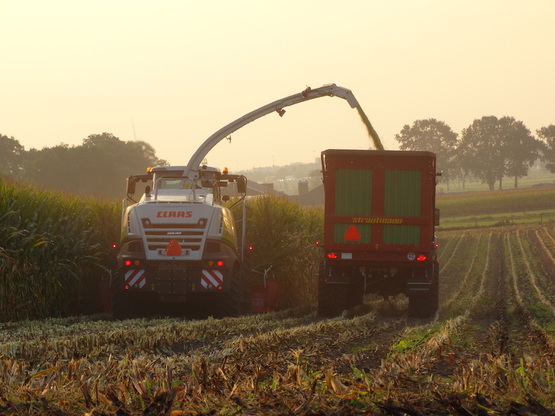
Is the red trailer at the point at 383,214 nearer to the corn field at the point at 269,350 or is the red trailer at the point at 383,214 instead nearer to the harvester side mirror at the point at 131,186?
the corn field at the point at 269,350

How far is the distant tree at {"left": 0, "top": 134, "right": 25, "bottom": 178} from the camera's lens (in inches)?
4031

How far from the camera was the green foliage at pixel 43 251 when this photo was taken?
51.4 ft

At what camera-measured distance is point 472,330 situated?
13.4m

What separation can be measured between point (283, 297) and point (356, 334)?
845 cm

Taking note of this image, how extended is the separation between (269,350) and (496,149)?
168436 millimetres

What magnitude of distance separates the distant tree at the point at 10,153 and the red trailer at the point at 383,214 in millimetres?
89397

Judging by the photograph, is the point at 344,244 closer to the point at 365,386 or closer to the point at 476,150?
the point at 365,386

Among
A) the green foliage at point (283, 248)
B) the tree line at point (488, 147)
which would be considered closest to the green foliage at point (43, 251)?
the green foliage at point (283, 248)

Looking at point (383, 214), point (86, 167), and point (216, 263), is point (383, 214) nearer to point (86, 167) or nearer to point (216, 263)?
point (216, 263)


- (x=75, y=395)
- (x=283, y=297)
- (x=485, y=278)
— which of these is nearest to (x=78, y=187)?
(x=485, y=278)

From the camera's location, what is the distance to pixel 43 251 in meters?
16.5

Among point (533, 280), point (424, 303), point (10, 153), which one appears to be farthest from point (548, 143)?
point (424, 303)

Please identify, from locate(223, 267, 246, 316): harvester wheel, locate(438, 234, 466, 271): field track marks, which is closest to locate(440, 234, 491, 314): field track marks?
locate(438, 234, 466, 271): field track marks

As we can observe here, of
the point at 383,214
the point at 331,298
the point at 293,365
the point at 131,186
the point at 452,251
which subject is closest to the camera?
the point at 293,365
